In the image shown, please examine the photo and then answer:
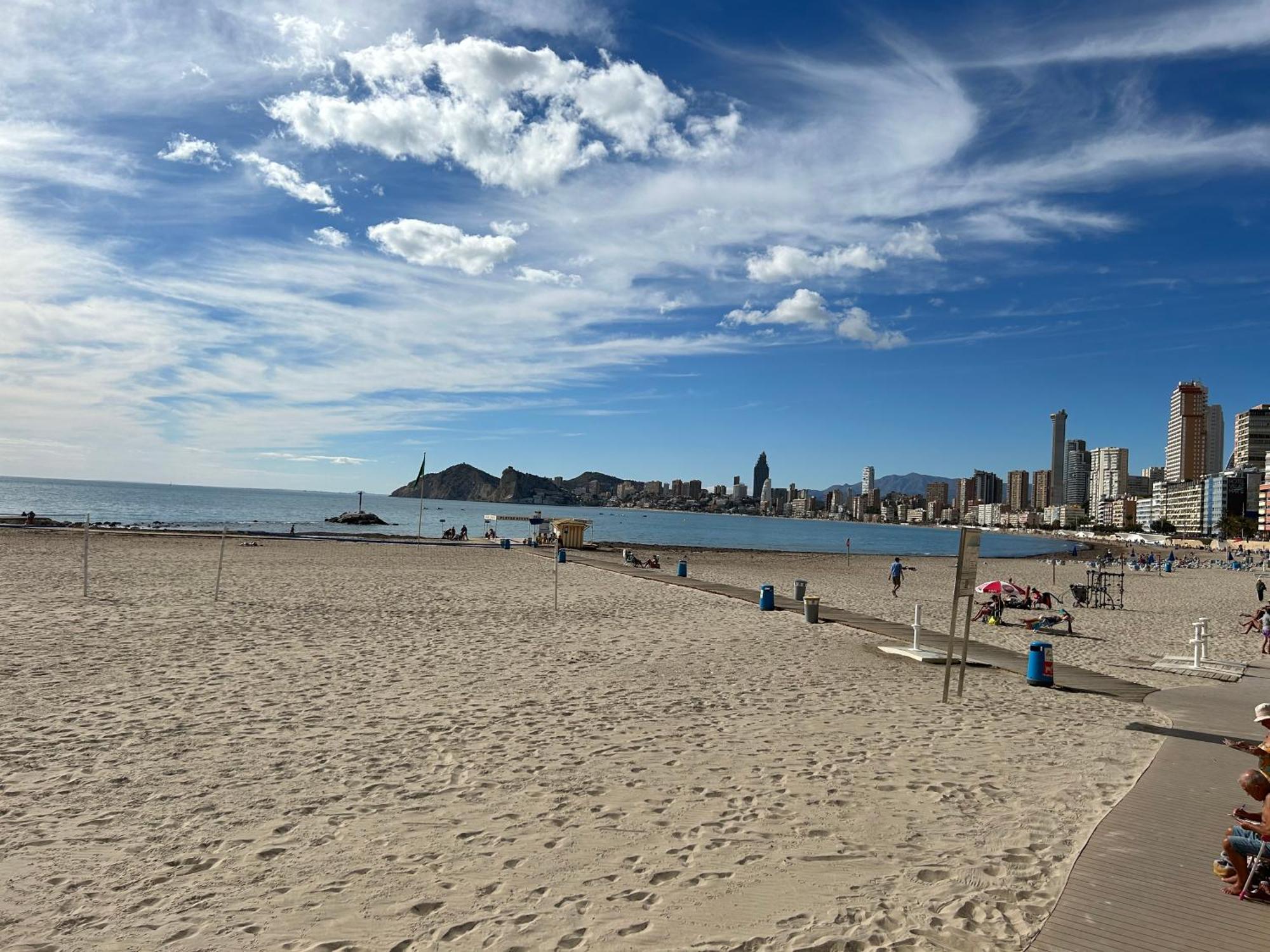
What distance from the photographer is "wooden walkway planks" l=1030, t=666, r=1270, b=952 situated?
3.97 metres

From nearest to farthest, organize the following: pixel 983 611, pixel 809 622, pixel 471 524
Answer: pixel 809 622
pixel 983 611
pixel 471 524

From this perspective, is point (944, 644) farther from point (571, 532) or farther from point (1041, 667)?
point (571, 532)

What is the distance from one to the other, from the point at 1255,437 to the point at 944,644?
20167 centimetres

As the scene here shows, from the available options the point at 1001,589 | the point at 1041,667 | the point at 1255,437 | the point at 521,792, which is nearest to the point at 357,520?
the point at 1001,589

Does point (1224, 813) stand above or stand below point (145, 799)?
above

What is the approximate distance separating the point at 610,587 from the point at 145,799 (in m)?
18.0

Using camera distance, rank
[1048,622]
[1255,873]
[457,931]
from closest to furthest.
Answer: [457,931]
[1255,873]
[1048,622]

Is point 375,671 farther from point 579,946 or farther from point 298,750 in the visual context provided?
point 579,946

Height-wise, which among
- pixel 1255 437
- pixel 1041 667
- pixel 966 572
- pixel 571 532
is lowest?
pixel 1041 667

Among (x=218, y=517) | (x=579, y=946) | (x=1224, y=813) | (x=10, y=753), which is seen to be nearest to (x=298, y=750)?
(x=10, y=753)

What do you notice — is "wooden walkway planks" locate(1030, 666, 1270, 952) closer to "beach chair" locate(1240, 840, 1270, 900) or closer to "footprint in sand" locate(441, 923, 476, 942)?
"beach chair" locate(1240, 840, 1270, 900)

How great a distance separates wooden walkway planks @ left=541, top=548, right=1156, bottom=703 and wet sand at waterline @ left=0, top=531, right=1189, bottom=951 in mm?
862

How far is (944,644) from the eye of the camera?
1462 cm

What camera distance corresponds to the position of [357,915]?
4.14 meters
